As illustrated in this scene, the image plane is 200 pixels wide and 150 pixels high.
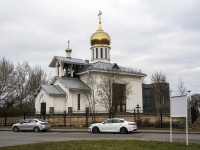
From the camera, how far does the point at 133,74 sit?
152 feet

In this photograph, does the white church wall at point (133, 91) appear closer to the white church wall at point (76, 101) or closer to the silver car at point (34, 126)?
the white church wall at point (76, 101)

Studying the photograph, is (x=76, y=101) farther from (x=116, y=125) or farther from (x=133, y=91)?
(x=116, y=125)

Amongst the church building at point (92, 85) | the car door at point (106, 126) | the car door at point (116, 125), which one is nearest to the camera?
the car door at point (116, 125)

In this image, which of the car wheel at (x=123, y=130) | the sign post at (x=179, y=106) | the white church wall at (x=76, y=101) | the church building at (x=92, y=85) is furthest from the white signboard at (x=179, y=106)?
the white church wall at (x=76, y=101)

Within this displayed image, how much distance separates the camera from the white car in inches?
866

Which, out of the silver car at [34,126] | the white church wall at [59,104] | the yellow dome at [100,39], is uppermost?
the yellow dome at [100,39]

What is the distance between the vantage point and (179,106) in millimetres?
13586

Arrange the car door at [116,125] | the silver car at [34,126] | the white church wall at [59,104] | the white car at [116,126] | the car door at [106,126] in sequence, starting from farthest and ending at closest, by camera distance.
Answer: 1. the white church wall at [59,104]
2. the silver car at [34,126]
3. the car door at [106,126]
4. the car door at [116,125]
5. the white car at [116,126]

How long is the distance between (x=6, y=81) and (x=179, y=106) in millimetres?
39211

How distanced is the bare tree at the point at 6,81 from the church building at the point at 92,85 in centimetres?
700

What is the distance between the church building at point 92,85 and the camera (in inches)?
1395

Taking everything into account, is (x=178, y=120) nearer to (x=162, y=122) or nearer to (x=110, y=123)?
(x=162, y=122)

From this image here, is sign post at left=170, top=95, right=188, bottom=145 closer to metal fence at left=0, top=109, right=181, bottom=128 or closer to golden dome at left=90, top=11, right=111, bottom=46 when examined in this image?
metal fence at left=0, top=109, right=181, bottom=128

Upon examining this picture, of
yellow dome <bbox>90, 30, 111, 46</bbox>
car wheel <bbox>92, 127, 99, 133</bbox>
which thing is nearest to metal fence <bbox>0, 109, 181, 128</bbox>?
car wheel <bbox>92, 127, 99, 133</bbox>
